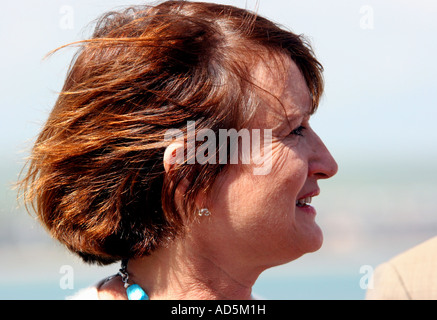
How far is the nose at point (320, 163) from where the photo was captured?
2512 mm

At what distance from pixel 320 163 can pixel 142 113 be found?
753 mm

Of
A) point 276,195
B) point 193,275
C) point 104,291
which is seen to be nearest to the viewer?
point 276,195

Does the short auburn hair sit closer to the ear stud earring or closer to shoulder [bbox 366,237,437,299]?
the ear stud earring

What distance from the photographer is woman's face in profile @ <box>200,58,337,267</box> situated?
238cm

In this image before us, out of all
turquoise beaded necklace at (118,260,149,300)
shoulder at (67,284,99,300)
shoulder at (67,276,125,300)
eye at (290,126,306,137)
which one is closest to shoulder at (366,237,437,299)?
eye at (290,126,306,137)

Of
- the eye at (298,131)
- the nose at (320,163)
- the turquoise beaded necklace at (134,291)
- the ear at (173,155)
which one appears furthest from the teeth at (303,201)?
the turquoise beaded necklace at (134,291)

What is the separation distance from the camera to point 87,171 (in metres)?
2.50

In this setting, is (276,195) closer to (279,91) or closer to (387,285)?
(279,91)

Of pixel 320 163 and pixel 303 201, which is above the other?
pixel 320 163

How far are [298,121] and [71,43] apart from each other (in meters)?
1.01

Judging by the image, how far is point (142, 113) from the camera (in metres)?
2.42

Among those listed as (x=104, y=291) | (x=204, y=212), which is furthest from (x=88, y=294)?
(x=204, y=212)
